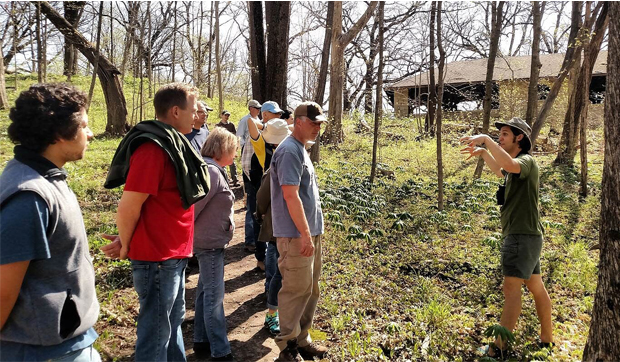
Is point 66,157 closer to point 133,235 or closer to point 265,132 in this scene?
point 133,235

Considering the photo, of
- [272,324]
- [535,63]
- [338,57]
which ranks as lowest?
[272,324]

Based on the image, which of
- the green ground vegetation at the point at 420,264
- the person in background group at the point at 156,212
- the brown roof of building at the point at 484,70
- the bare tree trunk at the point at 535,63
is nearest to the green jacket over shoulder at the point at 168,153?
the person in background group at the point at 156,212

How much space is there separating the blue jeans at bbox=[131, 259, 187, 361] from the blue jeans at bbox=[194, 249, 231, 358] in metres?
0.80

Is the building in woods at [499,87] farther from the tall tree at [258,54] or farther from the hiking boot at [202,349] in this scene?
the hiking boot at [202,349]

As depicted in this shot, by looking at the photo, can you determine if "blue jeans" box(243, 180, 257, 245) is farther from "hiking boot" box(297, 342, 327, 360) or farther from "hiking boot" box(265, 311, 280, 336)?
"hiking boot" box(297, 342, 327, 360)

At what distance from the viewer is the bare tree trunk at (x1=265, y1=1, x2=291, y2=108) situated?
26.7 feet

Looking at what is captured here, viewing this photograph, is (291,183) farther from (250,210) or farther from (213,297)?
(250,210)

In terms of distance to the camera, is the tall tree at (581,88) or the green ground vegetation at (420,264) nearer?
the green ground vegetation at (420,264)

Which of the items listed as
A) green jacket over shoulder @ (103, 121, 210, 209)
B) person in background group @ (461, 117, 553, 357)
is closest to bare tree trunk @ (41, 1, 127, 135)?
green jacket over shoulder @ (103, 121, 210, 209)

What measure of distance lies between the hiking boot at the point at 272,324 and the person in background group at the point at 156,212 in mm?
1582

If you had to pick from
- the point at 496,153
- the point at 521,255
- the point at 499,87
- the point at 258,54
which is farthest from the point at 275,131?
the point at 499,87

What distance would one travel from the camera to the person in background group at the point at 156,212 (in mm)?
2453

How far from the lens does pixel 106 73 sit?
13523 millimetres

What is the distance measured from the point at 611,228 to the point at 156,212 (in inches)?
126
